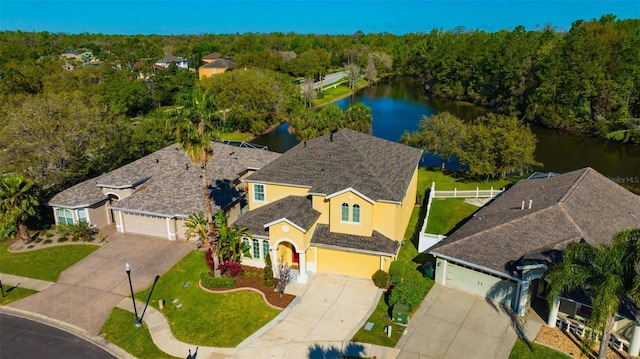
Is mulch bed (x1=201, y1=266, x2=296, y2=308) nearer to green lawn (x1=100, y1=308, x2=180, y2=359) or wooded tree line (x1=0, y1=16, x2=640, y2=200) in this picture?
green lawn (x1=100, y1=308, x2=180, y2=359)

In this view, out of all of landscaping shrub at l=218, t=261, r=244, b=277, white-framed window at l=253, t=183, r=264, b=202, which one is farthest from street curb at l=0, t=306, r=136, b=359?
white-framed window at l=253, t=183, r=264, b=202

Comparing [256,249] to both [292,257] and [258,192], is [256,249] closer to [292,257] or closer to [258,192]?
[292,257]

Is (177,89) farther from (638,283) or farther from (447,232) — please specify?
(638,283)

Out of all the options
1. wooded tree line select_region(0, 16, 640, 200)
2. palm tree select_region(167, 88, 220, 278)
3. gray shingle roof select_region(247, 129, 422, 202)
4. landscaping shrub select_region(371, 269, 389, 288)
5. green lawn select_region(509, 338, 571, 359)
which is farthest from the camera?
wooded tree line select_region(0, 16, 640, 200)

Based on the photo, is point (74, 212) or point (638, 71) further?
point (638, 71)

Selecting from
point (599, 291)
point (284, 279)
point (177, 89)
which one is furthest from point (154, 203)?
point (177, 89)

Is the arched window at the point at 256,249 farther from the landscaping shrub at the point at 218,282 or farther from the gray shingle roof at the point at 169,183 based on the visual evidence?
the gray shingle roof at the point at 169,183

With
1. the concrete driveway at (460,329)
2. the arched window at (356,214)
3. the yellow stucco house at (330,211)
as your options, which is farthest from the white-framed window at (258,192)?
the concrete driveway at (460,329)
